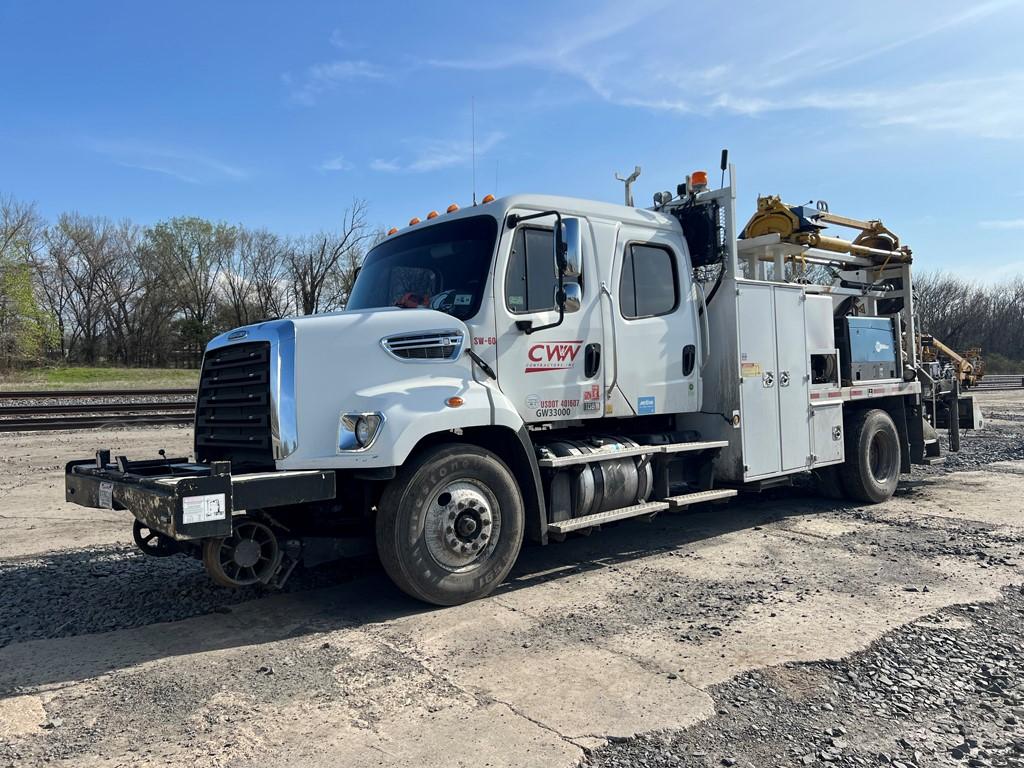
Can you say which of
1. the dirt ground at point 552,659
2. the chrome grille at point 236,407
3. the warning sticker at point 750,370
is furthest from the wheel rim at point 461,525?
the warning sticker at point 750,370

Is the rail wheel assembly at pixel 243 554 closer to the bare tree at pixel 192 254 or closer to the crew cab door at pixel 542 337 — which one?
the crew cab door at pixel 542 337

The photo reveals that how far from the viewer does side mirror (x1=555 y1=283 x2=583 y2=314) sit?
215 inches

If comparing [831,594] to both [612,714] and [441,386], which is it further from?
[441,386]

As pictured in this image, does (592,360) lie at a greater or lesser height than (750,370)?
greater

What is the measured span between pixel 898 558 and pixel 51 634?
6.11 metres

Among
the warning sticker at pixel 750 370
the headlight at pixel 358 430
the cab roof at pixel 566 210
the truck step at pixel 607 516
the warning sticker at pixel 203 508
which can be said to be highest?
the cab roof at pixel 566 210

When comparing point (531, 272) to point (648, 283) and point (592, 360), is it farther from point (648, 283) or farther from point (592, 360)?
point (648, 283)

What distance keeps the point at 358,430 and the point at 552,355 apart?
1.68m

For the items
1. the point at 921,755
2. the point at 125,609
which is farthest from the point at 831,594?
the point at 125,609

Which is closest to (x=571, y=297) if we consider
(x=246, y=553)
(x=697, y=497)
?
(x=697, y=497)

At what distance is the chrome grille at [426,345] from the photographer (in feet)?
16.0

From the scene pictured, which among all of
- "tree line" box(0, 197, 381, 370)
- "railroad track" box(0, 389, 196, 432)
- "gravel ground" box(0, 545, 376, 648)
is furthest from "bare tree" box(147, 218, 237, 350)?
"gravel ground" box(0, 545, 376, 648)

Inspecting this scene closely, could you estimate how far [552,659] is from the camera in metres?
4.05

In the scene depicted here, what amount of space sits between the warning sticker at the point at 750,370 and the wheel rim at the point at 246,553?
437cm
